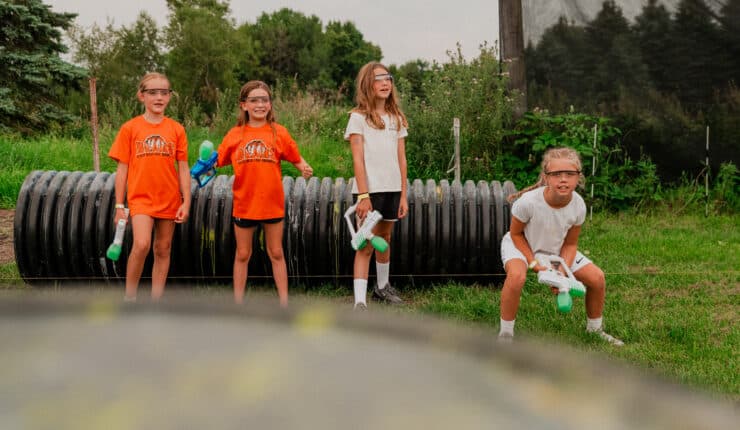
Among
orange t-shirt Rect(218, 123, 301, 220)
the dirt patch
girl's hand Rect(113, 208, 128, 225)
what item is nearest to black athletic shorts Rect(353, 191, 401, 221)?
orange t-shirt Rect(218, 123, 301, 220)

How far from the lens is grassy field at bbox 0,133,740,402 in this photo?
4.19 meters

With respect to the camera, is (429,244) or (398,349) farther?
(429,244)

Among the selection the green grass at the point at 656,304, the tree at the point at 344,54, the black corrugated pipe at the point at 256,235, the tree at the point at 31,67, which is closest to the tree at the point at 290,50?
the tree at the point at 344,54

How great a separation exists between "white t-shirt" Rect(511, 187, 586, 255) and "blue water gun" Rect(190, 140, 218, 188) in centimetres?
201

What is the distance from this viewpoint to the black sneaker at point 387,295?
5507 mm

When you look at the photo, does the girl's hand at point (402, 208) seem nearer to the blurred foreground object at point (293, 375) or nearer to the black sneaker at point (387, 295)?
the black sneaker at point (387, 295)

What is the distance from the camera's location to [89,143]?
14250 mm

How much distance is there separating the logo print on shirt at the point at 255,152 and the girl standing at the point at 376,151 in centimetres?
58

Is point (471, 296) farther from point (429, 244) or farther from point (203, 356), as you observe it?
point (203, 356)

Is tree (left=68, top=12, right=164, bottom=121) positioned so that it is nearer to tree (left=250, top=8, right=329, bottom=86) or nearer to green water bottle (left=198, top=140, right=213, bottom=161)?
tree (left=250, top=8, right=329, bottom=86)

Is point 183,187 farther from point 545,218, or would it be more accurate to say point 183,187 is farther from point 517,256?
point 545,218

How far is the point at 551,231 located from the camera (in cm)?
429

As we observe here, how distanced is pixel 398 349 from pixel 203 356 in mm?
124

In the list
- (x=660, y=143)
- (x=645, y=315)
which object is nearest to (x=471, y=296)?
(x=645, y=315)
